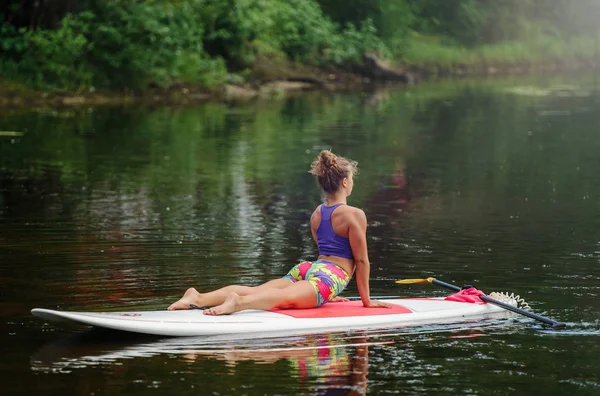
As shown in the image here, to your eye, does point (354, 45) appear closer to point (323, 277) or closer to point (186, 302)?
point (323, 277)

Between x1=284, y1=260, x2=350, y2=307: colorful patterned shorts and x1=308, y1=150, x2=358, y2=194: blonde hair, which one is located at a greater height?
x1=308, y1=150, x2=358, y2=194: blonde hair

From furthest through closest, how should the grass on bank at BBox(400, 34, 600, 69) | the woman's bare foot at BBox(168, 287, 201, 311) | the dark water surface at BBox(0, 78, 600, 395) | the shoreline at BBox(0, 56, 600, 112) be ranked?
1. the grass on bank at BBox(400, 34, 600, 69)
2. the shoreline at BBox(0, 56, 600, 112)
3. the woman's bare foot at BBox(168, 287, 201, 311)
4. the dark water surface at BBox(0, 78, 600, 395)

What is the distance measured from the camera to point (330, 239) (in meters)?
9.18

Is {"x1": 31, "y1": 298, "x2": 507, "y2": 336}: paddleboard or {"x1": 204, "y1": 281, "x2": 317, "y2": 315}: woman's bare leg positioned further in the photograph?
{"x1": 204, "y1": 281, "x2": 317, "y2": 315}: woman's bare leg

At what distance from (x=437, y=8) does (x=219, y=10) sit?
23.7 m

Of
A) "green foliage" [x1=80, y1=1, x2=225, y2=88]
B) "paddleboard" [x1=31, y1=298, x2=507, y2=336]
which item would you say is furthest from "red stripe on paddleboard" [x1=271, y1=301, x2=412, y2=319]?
"green foliage" [x1=80, y1=1, x2=225, y2=88]

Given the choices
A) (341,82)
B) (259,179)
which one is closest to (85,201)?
(259,179)

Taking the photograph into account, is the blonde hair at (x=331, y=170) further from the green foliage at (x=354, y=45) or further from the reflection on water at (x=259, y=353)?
the green foliage at (x=354, y=45)

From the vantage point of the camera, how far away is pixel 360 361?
805cm

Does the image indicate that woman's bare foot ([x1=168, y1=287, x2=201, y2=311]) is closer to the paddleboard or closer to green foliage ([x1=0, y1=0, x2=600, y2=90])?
the paddleboard

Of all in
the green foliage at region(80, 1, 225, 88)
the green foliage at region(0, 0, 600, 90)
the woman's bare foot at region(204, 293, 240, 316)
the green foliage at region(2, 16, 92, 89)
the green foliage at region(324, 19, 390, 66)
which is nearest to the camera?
the woman's bare foot at region(204, 293, 240, 316)

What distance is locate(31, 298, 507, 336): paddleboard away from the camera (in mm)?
8354

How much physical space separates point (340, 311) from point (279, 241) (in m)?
4.07

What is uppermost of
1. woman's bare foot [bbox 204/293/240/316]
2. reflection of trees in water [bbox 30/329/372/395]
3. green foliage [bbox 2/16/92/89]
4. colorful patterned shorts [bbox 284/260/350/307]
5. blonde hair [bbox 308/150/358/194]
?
green foliage [bbox 2/16/92/89]
